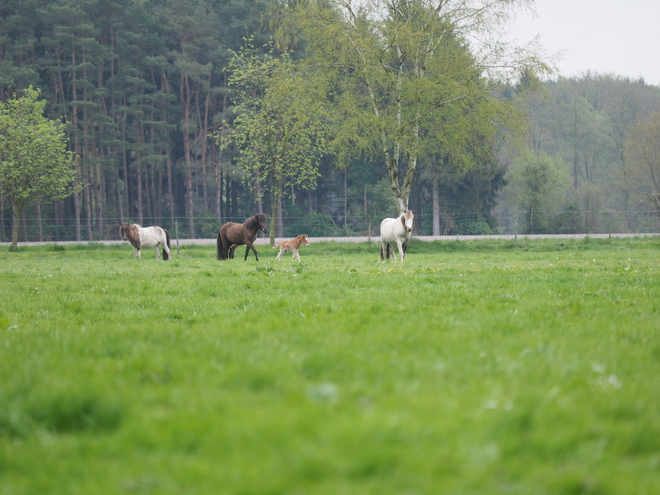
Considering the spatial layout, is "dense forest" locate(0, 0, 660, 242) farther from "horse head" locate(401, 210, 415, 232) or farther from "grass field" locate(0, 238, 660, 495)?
"grass field" locate(0, 238, 660, 495)

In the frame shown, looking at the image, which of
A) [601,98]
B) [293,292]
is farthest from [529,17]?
[601,98]

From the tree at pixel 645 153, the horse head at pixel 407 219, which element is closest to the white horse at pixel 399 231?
the horse head at pixel 407 219

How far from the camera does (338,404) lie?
3.41m

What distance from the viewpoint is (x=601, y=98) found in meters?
94.6

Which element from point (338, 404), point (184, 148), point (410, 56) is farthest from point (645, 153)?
point (338, 404)

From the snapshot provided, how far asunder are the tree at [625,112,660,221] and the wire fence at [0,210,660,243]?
6.64 metres

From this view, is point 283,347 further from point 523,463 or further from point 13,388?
point 523,463

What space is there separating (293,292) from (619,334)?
571cm

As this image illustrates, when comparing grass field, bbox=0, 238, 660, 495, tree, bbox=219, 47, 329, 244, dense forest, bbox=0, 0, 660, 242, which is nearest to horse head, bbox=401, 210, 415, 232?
grass field, bbox=0, 238, 660, 495

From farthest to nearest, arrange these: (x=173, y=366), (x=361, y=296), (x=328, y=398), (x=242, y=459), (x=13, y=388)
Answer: (x=361, y=296) < (x=173, y=366) < (x=13, y=388) < (x=328, y=398) < (x=242, y=459)

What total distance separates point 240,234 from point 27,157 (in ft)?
67.3

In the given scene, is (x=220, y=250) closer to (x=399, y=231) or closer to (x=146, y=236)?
(x=146, y=236)

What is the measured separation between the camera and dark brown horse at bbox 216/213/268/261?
23859 mm

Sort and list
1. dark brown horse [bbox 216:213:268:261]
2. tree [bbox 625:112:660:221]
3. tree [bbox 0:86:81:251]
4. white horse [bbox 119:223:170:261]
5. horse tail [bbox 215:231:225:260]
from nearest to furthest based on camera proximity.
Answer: dark brown horse [bbox 216:213:268:261] < horse tail [bbox 215:231:225:260] < white horse [bbox 119:223:170:261] < tree [bbox 0:86:81:251] < tree [bbox 625:112:660:221]
